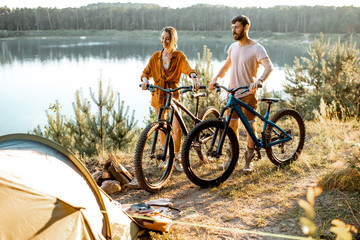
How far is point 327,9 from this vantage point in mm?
76688

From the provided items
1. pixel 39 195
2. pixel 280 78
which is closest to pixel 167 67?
pixel 39 195

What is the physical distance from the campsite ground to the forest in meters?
71.6

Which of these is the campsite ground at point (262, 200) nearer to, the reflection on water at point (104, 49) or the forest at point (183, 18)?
the reflection on water at point (104, 49)

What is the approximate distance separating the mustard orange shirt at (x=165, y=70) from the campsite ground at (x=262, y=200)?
1.09 m

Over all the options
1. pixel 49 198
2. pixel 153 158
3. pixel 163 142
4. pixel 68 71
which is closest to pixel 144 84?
pixel 163 142

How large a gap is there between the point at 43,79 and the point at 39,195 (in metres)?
47.5

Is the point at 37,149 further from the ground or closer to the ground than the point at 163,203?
further from the ground

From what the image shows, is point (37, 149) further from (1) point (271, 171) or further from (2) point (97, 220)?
(1) point (271, 171)

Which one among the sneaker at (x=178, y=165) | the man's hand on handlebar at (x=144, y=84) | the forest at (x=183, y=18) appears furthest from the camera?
the forest at (x=183, y=18)

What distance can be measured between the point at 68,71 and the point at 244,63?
1984 inches

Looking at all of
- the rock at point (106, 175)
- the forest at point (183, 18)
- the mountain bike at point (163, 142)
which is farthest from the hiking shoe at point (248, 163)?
the forest at point (183, 18)

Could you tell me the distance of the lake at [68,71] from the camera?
3112cm

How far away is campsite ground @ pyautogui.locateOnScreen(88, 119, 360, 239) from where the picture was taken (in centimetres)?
298

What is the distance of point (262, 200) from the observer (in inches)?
140
